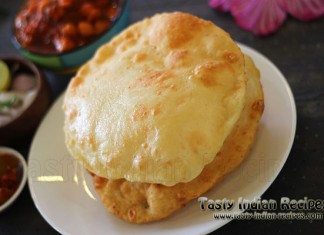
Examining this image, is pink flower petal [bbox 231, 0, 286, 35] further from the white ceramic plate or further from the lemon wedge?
the lemon wedge

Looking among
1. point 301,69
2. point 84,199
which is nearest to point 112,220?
point 84,199

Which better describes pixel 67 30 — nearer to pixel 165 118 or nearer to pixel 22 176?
pixel 22 176

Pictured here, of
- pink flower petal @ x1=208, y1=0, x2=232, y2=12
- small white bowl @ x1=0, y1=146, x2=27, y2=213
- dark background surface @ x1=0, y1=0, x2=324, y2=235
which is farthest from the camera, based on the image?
pink flower petal @ x1=208, y1=0, x2=232, y2=12

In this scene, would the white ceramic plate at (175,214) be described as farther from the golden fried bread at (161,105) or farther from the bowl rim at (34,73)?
the golden fried bread at (161,105)

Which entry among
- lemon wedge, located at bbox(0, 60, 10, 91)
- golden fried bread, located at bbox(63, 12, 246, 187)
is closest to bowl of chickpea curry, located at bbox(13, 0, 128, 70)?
lemon wedge, located at bbox(0, 60, 10, 91)

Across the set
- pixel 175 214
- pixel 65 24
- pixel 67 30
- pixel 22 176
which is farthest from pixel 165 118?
pixel 65 24

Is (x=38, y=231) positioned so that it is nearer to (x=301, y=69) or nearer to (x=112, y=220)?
(x=112, y=220)
